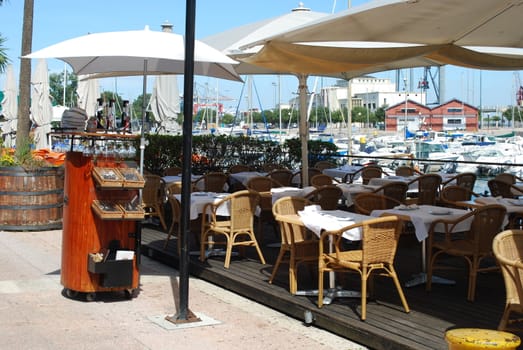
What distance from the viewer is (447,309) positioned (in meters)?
6.29

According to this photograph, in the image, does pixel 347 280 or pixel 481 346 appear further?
pixel 347 280

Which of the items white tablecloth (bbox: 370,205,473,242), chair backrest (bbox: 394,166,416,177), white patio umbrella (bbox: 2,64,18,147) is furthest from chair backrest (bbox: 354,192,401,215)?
white patio umbrella (bbox: 2,64,18,147)

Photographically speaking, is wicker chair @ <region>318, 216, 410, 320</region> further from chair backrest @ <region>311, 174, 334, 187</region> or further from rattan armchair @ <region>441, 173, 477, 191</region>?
rattan armchair @ <region>441, 173, 477, 191</region>

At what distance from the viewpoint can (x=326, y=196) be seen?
8.81 m

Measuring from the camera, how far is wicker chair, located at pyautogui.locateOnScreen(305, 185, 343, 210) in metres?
8.77

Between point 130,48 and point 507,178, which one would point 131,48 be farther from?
point 507,178

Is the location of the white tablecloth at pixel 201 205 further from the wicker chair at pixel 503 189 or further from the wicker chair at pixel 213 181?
the wicker chair at pixel 503 189

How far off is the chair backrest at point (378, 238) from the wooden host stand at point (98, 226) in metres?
2.29

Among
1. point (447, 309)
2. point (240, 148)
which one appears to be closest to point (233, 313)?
point (447, 309)

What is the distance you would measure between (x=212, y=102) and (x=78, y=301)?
6093 cm

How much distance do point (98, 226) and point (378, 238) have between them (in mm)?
2933

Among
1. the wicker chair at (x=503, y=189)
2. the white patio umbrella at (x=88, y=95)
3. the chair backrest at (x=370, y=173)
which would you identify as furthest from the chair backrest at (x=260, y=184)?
the white patio umbrella at (x=88, y=95)

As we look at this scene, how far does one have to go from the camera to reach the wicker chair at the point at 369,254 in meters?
6.03

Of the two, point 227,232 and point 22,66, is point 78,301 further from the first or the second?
point 22,66
